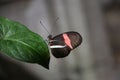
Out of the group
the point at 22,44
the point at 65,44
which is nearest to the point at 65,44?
the point at 65,44

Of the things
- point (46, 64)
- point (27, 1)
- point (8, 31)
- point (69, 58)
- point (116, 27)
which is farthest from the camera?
point (116, 27)

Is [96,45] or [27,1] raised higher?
[27,1]

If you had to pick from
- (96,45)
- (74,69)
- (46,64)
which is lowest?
(74,69)

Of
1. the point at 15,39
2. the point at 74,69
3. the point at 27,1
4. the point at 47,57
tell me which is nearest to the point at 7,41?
the point at 15,39

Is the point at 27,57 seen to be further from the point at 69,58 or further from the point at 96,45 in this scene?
the point at 96,45

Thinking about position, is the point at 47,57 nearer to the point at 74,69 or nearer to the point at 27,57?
the point at 27,57

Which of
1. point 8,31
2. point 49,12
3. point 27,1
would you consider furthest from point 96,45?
point 8,31

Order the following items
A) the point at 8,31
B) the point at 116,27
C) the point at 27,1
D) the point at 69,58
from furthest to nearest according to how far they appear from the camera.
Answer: the point at 116,27, the point at 69,58, the point at 27,1, the point at 8,31

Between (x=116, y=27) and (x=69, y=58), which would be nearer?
(x=69, y=58)
